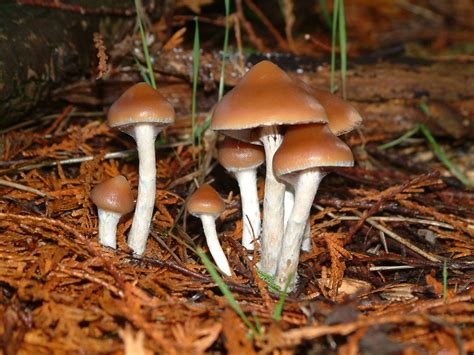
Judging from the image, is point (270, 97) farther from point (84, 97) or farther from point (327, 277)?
point (84, 97)

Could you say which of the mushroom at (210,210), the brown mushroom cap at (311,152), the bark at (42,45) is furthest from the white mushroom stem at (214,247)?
the bark at (42,45)

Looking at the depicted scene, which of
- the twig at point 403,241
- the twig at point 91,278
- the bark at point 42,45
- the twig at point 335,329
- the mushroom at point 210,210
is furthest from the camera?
the bark at point 42,45

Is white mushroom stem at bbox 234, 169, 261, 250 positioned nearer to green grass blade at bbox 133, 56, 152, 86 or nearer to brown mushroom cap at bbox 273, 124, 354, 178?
brown mushroom cap at bbox 273, 124, 354, 178

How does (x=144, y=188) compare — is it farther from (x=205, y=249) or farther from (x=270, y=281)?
(x=270, y=281)

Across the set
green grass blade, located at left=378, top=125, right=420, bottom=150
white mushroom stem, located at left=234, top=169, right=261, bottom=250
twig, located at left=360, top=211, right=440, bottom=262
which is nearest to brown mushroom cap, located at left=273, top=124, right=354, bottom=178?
white mushroom stem, located at left=234, top=169, right=261, bottom=250

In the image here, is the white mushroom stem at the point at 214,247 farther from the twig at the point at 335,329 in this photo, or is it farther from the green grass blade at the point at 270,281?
the twig at the point at 335,329

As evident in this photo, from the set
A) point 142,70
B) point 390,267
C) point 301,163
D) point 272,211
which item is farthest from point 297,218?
point 142,70
